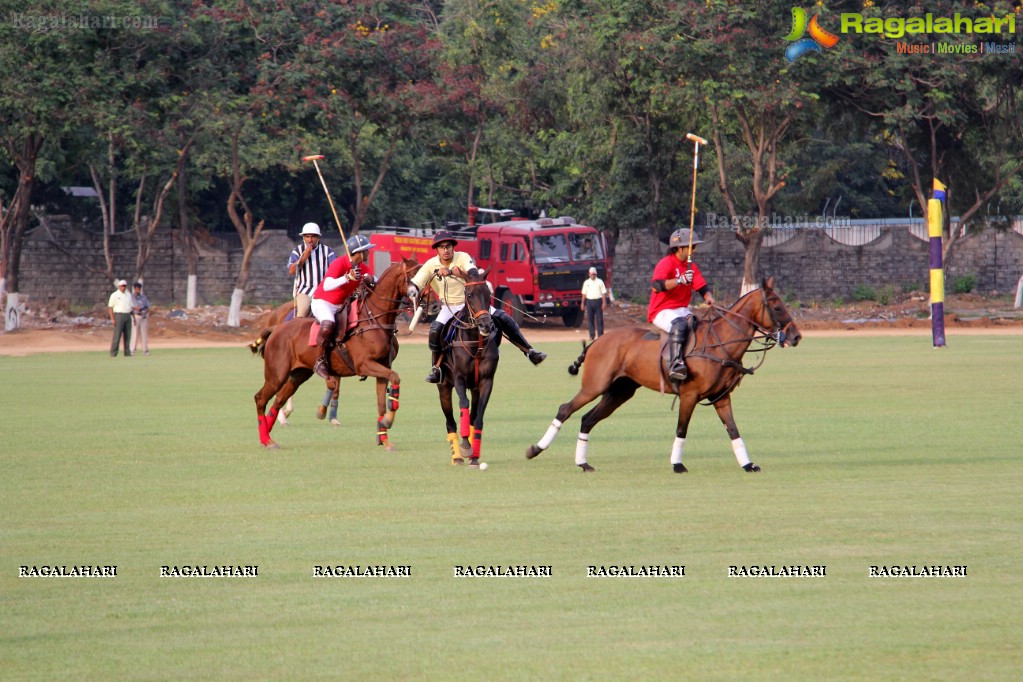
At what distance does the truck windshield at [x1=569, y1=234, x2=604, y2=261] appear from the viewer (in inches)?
1930

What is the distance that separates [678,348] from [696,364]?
26 centimetres

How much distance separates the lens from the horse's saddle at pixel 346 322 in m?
16.7

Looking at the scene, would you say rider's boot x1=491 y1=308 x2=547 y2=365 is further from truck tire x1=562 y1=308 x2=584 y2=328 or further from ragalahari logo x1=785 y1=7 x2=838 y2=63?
truck tire x1=562 y1=308 x2=584 y2=328

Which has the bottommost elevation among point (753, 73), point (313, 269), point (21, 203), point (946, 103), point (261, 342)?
point (261, 342)

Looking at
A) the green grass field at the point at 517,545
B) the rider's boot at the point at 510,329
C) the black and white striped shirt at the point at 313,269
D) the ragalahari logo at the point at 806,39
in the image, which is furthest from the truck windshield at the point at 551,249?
the rider's boot at the point at 510,329

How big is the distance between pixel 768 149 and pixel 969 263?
1062 centimetres

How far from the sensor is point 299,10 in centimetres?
4762

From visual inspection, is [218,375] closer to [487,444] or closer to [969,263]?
[487,444]

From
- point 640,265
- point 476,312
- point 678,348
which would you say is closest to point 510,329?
point 476,312

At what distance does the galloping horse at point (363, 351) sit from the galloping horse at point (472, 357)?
39.2 inches

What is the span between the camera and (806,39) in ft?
152

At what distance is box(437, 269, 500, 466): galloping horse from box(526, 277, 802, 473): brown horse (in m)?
0.79

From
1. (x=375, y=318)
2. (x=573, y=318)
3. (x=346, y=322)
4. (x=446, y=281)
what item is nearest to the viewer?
(x=446, y=281)

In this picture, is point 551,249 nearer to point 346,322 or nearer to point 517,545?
point 346,322
